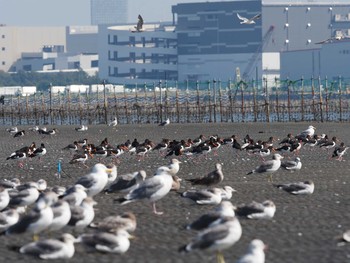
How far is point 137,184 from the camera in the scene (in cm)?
2053

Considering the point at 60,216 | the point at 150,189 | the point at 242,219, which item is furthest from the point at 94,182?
the point at 60,216

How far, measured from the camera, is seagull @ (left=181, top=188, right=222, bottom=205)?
19.9 metres

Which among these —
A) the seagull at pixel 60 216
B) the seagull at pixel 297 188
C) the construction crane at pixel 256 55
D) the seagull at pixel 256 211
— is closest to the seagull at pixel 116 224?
the seagull at pixel 60 216

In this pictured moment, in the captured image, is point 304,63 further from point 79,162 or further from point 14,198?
point 14,198

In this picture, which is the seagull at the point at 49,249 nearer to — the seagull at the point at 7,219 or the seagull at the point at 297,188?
the seagull at the point at 7,219

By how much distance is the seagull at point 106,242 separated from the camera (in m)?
15.5

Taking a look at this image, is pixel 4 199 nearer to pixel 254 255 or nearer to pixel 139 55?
pixel 254 255

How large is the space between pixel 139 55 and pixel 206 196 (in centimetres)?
16615

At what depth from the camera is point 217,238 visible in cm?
1461

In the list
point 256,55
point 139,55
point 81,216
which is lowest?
point 81,216

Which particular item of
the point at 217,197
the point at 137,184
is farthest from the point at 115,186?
the point at 217,197

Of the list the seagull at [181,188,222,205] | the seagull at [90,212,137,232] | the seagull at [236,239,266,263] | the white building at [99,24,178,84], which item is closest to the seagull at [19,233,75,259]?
the seagull at [90,212,137,232]

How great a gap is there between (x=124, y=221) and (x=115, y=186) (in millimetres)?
4212

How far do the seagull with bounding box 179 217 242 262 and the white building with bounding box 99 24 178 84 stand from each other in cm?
16785
